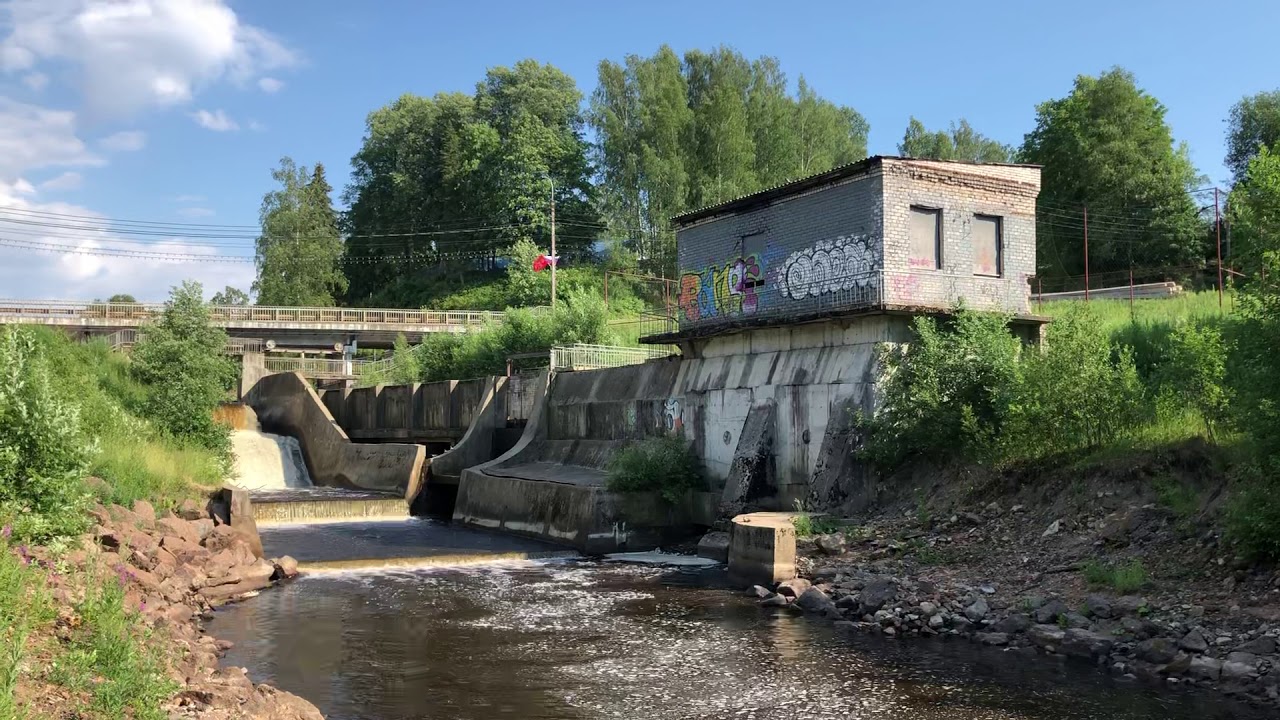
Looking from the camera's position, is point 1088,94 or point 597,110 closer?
point 1088,94

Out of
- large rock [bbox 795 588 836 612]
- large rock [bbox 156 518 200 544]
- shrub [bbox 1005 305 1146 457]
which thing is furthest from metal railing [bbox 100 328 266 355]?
shrub [bbox 1005 305 1146 457]

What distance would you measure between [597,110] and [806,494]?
187 feet

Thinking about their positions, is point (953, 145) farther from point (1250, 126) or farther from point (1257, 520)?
point (1257, 520)

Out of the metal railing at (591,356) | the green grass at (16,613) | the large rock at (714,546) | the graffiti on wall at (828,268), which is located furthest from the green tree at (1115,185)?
the green grass at (16,613)

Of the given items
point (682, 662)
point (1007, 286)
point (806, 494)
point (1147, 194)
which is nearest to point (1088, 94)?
point (1147, 194)

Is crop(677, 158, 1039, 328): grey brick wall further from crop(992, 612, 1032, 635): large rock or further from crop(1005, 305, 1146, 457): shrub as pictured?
crop(992, 612, 1032, 635): large rock

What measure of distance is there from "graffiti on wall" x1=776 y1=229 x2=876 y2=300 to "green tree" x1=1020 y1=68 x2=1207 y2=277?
35.7 meters

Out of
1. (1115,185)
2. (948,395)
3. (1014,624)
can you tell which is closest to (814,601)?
(1014,624)

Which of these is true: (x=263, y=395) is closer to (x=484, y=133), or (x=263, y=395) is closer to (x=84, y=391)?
(x=84, y=391)

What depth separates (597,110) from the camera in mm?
75438

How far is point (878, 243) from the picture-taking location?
77.9 feet

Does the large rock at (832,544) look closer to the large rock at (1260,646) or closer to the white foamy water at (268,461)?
the large rock at (1260,646)

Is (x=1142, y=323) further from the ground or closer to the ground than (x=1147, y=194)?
closer to the ground

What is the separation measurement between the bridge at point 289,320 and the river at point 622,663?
37091 millimetres
